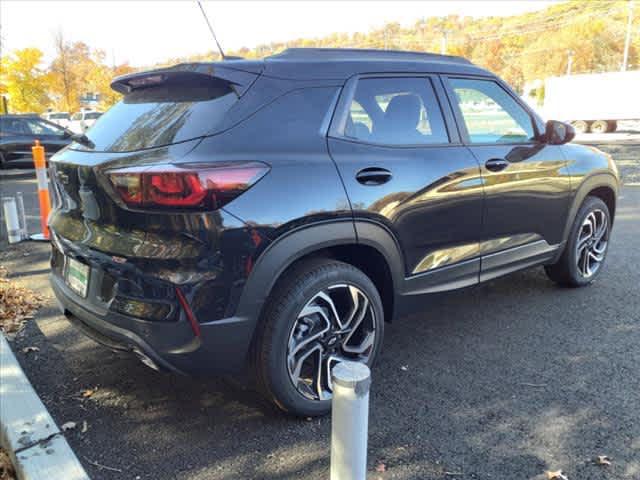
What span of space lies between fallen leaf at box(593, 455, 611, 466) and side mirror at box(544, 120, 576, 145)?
2.35 meters

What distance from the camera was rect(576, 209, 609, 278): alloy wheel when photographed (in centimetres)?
464

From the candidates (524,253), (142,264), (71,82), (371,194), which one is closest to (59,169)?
(142,264)

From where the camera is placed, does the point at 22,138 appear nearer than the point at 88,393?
No

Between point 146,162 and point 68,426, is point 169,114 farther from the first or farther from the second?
point 68,426

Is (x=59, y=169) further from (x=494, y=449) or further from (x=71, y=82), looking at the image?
(x=71, y=82)

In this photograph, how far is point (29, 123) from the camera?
13148 millimetres

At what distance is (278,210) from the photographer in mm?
2467

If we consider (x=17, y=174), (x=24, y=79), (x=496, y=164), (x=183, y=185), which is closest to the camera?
(x=183, y=185)

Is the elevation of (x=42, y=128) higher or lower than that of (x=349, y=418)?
higher

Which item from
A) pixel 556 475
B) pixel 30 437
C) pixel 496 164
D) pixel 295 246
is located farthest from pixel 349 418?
pixel 496 164

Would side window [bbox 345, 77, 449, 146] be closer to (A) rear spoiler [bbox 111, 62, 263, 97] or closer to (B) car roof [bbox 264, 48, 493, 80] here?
(B) car roof [bbox 264, 48, 493, 80]

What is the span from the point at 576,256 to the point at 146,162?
3.66 metres

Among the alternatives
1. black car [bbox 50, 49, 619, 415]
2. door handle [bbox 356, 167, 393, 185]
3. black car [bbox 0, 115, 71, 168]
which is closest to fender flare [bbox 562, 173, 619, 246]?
black car [bbox 50, 49, 619, 415]

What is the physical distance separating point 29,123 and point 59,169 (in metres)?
11.9
